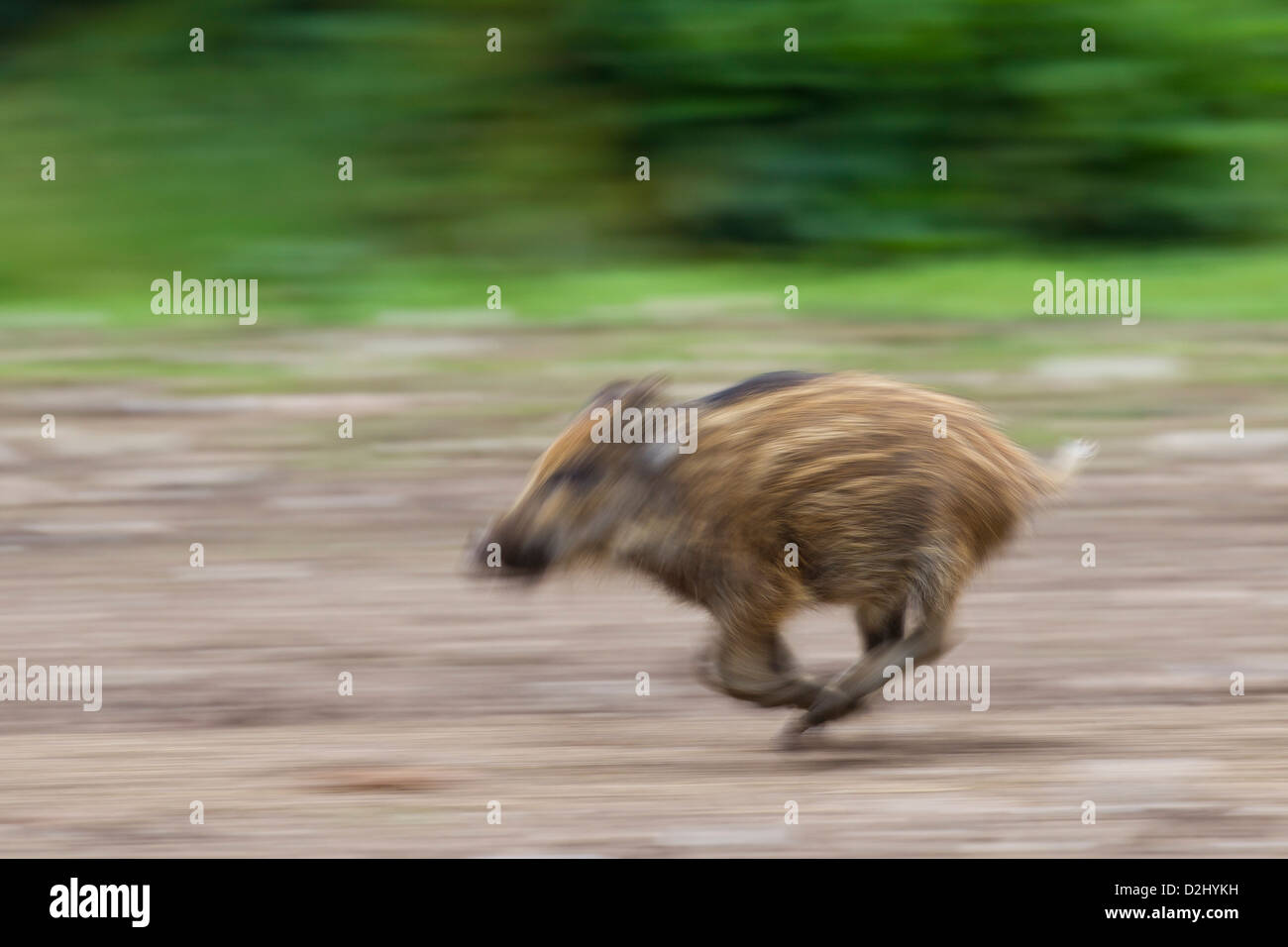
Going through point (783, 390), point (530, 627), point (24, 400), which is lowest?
point (530, 627)

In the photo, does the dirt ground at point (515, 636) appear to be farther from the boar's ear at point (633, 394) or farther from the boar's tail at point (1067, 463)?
the boar's tail at point (1067, 463)

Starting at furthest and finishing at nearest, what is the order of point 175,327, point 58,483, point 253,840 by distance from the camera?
point 175,327 → point 58,483 → point 253,840

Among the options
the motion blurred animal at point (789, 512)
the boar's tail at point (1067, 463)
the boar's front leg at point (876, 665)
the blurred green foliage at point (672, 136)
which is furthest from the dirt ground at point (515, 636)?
the blurred green foliage at point (672, 136)

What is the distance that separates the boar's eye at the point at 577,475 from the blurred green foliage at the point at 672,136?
8096 mm

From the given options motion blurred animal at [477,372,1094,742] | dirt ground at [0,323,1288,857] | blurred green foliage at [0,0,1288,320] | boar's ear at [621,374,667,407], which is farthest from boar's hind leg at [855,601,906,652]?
blurred green foliage at [0,0,1288,320]

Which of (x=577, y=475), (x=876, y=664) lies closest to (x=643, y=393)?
(x=577, y=475)

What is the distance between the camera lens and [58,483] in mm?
9297

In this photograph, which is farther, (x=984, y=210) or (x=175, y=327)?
(x=984, y=210)

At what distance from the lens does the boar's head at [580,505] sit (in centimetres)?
565

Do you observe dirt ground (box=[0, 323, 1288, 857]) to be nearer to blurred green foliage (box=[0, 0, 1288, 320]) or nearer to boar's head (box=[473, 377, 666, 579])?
boar's head (box=[473, 377, 666, 579])

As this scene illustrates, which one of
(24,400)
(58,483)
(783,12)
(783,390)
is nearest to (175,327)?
(24,400)

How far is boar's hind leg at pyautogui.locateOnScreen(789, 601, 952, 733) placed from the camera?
5609 millimetres

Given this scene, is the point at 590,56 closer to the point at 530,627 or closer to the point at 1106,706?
the point at 530,627

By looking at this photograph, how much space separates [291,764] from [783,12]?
32.6ft
